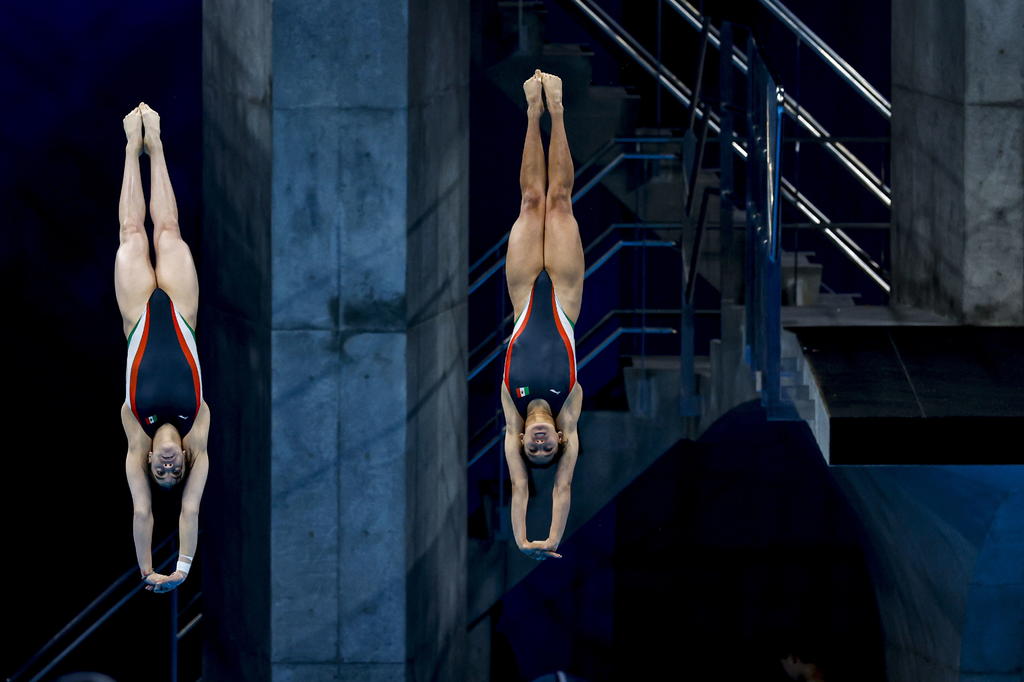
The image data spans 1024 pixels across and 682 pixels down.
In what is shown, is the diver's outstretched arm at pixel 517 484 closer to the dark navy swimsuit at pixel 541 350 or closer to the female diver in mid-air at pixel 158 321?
the dark navy swimsuit at pixel 541 350

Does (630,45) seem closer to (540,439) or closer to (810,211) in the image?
(810,211)

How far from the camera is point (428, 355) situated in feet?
28.5

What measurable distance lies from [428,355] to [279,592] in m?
1.32

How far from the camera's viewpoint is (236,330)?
8.66 m

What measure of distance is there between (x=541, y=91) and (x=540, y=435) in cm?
136

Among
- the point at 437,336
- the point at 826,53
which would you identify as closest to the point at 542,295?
the point at 437,336

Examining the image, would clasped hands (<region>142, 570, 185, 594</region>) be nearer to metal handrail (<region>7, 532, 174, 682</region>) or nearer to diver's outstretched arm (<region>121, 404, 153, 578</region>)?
diver's outstretched arm (<region>121, 404, 153, 578</region>)

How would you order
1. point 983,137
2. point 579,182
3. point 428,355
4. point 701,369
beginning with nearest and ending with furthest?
1. point 983,137
2. point 428,355
3. point 701,369
4. point 579,182

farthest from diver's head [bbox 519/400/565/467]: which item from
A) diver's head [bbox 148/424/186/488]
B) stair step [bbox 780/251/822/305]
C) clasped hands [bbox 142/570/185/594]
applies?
stair step [bbox 780/251/822/305]

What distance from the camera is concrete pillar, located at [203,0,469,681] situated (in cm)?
819

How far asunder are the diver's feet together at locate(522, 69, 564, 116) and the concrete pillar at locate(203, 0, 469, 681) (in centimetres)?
182

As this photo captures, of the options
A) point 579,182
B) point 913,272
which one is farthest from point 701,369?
point 579,182

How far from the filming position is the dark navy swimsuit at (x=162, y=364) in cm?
693

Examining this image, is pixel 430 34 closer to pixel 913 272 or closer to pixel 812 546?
pixel 913 272
